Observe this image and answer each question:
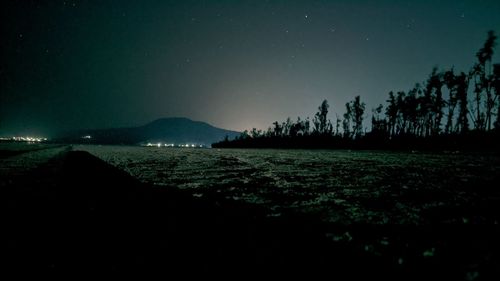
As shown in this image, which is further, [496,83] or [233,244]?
[496,83]

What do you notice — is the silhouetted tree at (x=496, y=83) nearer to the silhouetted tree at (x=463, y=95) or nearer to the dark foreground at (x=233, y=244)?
the silhouetted tree at (x=463, y=95)

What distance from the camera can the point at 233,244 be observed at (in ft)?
9.08

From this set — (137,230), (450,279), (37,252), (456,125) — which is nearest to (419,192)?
(450,279)

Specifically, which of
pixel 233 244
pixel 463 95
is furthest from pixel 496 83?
pixel 233 244

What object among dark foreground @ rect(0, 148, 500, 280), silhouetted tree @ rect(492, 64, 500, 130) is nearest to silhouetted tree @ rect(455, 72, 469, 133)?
silhouetted tree @ rect(492, 64, 500, 130)

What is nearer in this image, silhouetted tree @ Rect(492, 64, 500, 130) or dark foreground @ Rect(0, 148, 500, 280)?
dark foreground @ Rect(0, 148, 500, 280)

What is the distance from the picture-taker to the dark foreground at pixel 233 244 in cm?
215

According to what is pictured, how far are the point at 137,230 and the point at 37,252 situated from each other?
0.94 metres

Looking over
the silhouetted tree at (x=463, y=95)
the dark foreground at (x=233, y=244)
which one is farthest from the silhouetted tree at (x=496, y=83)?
the dark foreground at (x=233, y=244)

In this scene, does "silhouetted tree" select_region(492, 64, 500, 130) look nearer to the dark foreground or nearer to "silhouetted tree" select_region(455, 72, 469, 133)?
"silhouetted tree" select_region(455, 72, 469, 133)

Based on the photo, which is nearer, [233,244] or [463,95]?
[233,244]

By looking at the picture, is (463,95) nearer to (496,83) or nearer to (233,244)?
(496,83)

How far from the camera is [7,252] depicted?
2555mm

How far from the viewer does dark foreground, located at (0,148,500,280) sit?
215 centimetres
